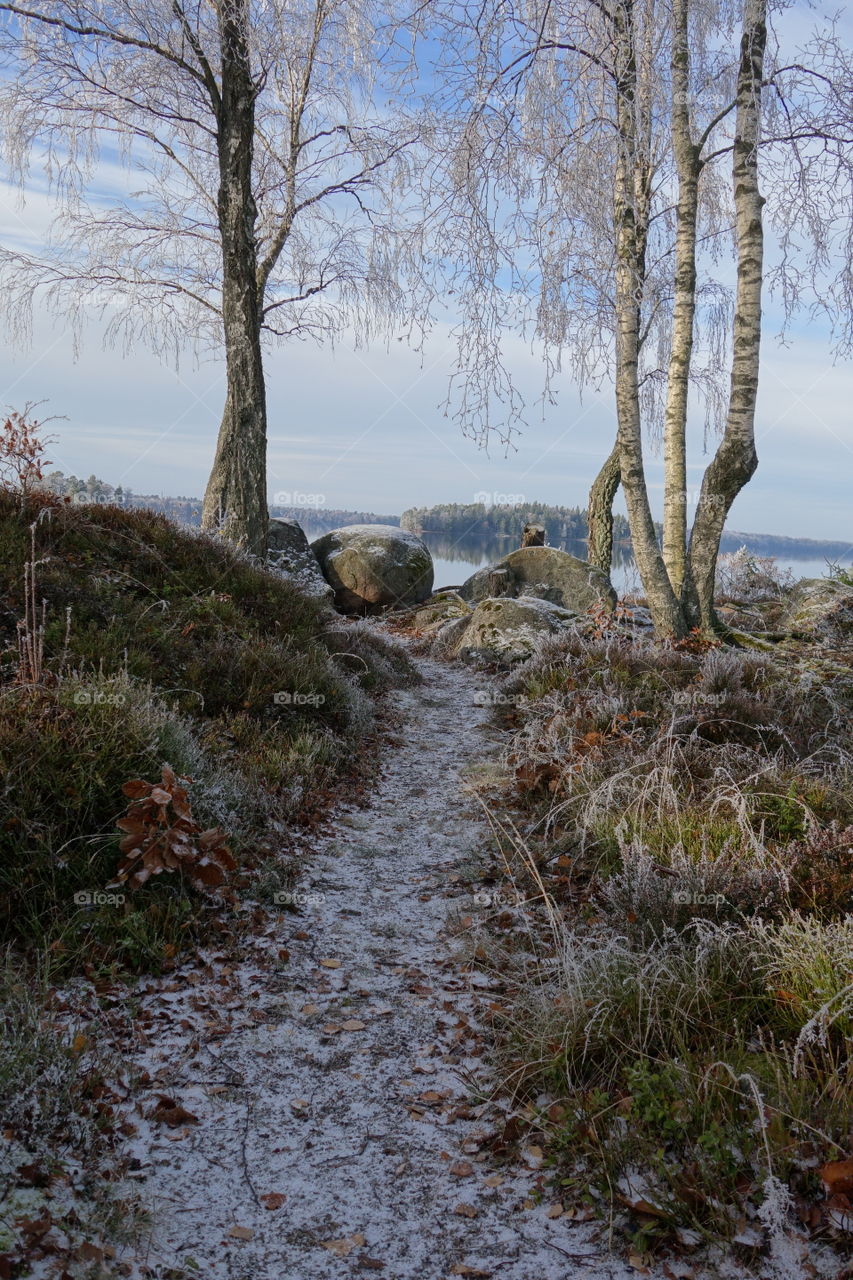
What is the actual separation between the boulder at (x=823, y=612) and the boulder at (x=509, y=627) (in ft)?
10.3

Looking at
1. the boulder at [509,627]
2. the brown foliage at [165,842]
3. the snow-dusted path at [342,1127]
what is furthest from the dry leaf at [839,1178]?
the boulder at [509,627]

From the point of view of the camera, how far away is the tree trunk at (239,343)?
1033 centimetres

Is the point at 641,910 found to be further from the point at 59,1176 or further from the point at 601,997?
the point at 59,1176

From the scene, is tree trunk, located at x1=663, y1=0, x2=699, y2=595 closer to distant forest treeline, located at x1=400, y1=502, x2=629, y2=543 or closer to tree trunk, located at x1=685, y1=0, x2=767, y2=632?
tree trunk, located at x1=685, y1=0, x2=767, y2=632

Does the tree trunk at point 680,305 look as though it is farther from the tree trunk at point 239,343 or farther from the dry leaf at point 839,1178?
the dry leaf at point 839,1178

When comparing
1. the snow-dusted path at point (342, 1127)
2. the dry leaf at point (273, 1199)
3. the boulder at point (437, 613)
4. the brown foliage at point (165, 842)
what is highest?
the boulder at point (437, 613)

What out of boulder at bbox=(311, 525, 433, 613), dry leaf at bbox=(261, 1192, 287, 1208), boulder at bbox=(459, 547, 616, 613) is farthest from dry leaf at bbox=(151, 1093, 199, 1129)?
boulder at bbox=(311, 525, 433, 613)

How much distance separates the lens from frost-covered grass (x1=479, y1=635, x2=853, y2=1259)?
8.55 feet

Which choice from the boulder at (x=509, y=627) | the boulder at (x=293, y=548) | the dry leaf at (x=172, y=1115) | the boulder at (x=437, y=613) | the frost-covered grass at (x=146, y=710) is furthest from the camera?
the boulder at (x=437, y=613)

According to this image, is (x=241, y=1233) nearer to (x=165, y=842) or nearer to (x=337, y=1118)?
(x=337, y=1118)

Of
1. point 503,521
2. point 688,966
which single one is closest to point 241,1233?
point 688,966

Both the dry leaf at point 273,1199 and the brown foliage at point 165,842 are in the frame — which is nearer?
the dry leaf at point 273,1199

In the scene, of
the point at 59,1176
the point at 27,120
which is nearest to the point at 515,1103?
the point at 59,1176

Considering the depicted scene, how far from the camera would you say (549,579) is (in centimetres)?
1512
